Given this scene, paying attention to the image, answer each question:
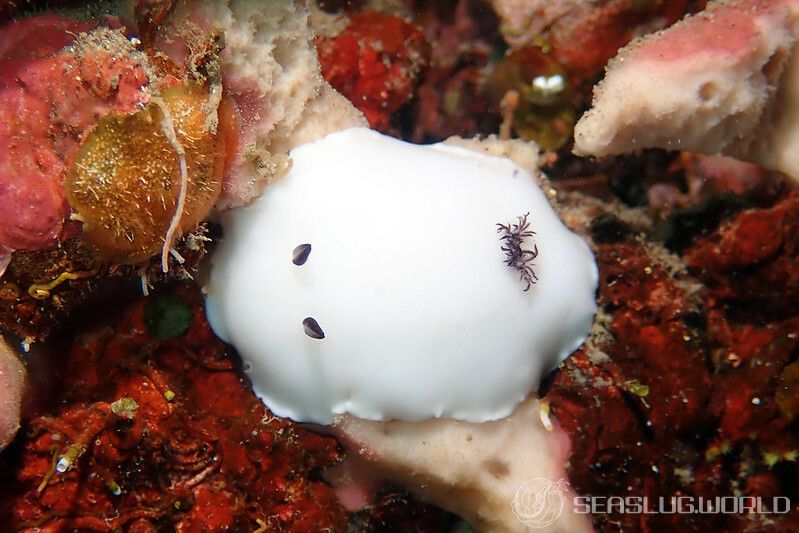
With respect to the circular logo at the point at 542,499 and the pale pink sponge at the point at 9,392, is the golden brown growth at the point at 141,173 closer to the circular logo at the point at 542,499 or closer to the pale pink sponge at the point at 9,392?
the pale pink sponge at the point at 9,392

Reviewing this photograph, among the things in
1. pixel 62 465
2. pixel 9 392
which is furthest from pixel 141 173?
pixel 62 465

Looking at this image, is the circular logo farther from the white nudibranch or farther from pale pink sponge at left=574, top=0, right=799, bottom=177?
pale pink sponge at left=574, top=0, right=799, bottom=177

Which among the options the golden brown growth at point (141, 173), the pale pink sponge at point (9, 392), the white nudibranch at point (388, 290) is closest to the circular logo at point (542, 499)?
the white nudibranch at point (388, 290)

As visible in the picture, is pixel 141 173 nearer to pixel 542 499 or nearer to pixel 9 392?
pixel 9 392

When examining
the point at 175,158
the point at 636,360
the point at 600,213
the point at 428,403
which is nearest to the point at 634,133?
the point at 600,213

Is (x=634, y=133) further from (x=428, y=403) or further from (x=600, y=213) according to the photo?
(x=428, y=403)

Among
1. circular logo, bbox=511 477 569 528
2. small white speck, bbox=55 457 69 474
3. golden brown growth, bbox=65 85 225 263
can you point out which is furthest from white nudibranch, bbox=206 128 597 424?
small white speck, bbox=55 457 69 474
